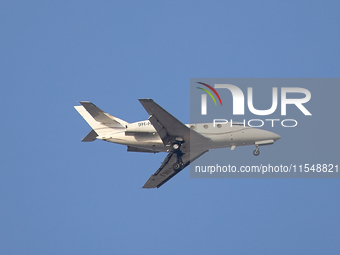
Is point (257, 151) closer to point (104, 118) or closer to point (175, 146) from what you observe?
point (175, 146)

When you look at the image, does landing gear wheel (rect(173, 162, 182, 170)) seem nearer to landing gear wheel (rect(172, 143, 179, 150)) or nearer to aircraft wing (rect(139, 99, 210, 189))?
aircraft wing (rect(139, 99, 210, 189))

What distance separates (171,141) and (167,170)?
644 centimetres

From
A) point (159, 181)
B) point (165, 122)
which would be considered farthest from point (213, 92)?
point (159, 181)

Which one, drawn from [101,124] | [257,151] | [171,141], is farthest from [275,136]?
[101,124]

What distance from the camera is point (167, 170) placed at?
55.6m

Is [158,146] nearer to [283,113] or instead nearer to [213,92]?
[213,92]

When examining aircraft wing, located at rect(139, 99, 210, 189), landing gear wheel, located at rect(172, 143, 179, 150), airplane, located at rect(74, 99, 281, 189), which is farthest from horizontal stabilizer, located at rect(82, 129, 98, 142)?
landing gear wheel, located at rect(172, 143, 179, 150)

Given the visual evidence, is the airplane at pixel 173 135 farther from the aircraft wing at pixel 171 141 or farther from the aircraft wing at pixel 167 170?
the aircraft wing at pixel 167 170

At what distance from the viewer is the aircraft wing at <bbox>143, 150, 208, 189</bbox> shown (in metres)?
53.9

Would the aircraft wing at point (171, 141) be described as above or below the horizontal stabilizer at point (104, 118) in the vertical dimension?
below

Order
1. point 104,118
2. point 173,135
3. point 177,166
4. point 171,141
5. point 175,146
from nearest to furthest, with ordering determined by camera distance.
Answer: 1. point 173,135
2. point 171,141
3. point 175,146
4. point 104,118
5. point 177,166

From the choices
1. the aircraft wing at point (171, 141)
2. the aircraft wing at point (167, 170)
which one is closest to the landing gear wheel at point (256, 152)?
the aircraft wing at point (171, 141)

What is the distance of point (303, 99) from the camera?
50844 millimetres

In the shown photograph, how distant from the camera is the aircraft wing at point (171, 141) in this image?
4678 centimetres
